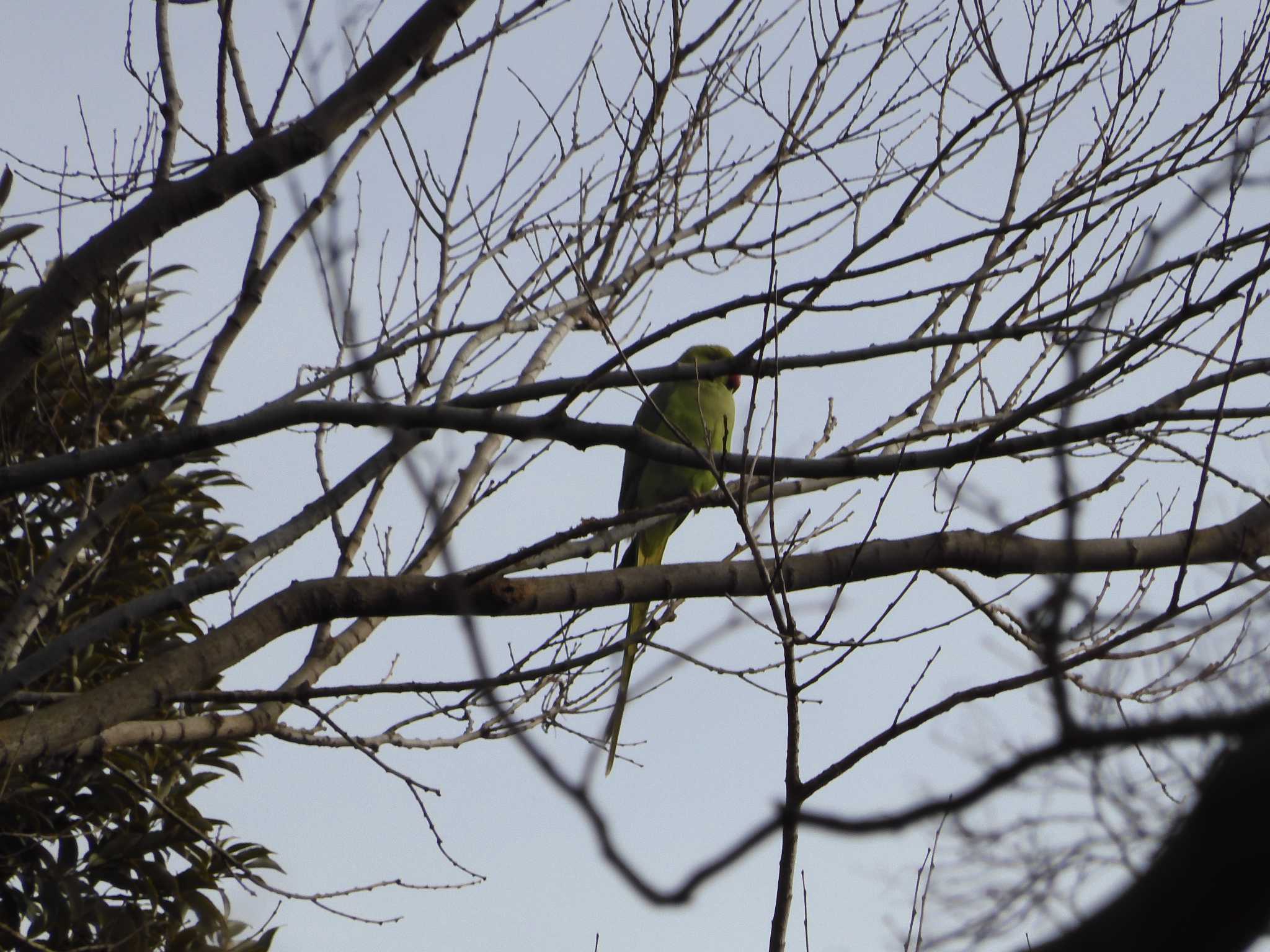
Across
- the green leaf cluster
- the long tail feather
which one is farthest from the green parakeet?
the green leaf cluster

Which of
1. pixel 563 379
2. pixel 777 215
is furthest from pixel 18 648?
pixel 777 215

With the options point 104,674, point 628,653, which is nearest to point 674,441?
point 628,653

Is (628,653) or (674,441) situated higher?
(674,441)

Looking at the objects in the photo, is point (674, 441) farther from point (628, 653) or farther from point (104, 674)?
point (104, 674)

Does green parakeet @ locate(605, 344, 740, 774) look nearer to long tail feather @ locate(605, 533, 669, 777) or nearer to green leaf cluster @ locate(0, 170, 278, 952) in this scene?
long tail feather @ locate(605, 533, 669, 777)

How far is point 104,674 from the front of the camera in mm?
3889

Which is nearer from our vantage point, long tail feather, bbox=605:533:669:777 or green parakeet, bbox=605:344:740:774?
long tail feather, bbox=605:533:669:777

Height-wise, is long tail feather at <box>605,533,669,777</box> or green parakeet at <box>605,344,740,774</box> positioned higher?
green parakeet at <box>605,344,740,774</box>

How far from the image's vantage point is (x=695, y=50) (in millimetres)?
3887

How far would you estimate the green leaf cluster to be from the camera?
12.1 ft

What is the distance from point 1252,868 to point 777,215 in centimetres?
174

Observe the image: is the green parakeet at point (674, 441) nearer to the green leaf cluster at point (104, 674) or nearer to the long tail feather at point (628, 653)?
→ the long tail feather at point (628, 653)

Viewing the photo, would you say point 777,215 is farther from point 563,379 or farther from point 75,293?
point 75,293

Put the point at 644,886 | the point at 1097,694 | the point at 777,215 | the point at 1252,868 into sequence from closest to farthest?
1. the point at 1252,868
2. the point at 644,886
3. the point at 1097,694
4. the point at 777,215
